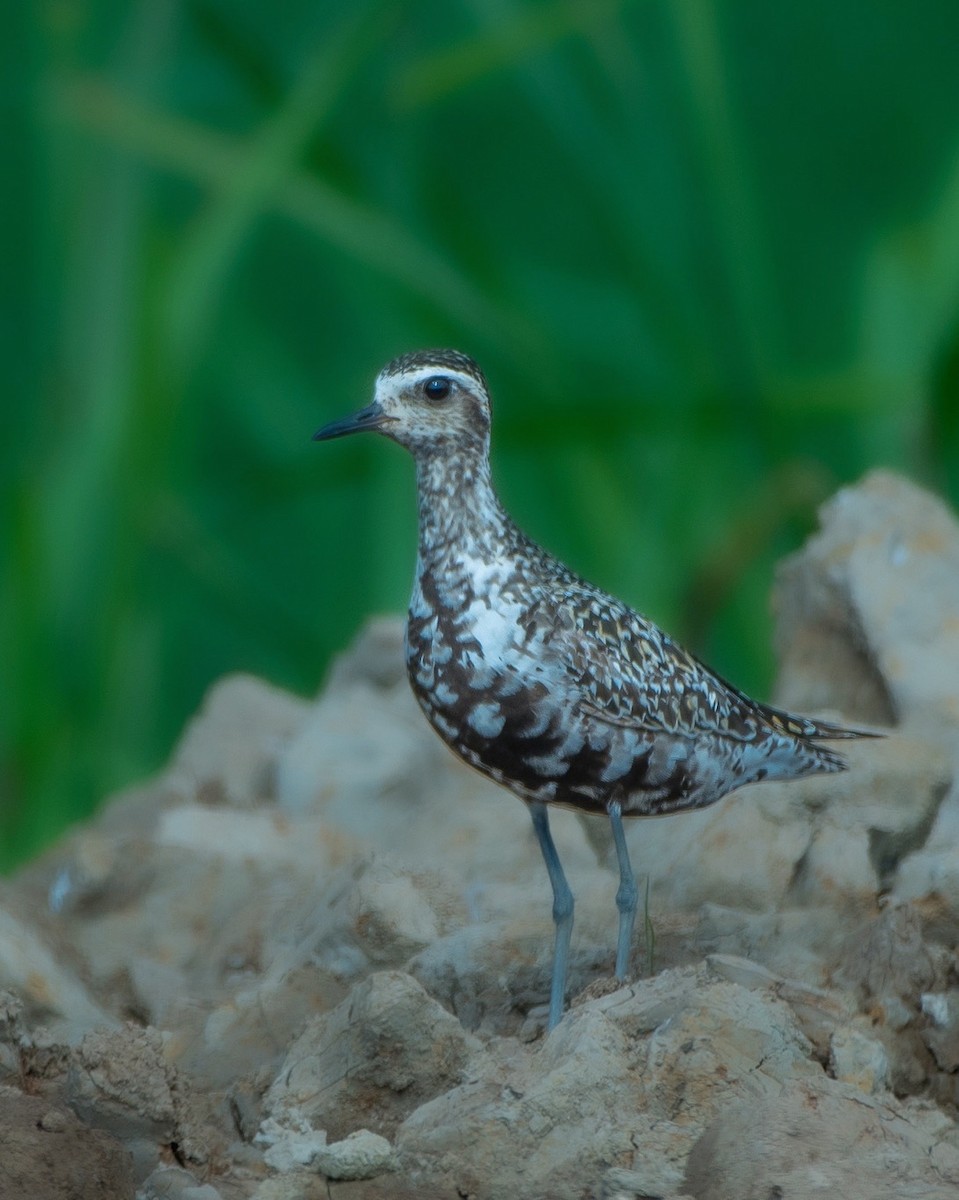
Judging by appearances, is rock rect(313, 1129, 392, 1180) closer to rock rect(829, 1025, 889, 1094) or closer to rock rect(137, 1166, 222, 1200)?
rock rect(137, 1166, 222, 1200)

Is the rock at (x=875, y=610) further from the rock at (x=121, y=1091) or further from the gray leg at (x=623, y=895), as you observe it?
the rock at (x=121, y=1091)

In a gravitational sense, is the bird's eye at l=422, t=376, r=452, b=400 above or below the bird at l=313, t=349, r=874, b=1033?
above

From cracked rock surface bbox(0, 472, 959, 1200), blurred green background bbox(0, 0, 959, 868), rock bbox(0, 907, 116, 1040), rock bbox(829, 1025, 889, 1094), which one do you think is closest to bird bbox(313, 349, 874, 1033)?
cracked rock surface bbox(0, 472, 959, 1200)

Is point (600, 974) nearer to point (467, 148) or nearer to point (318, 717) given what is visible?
point (318, 717)

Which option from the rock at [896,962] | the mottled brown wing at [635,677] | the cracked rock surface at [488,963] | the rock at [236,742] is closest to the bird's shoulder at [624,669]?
the mottled brown wing at [635,677]

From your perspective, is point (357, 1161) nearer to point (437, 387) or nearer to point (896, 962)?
point (896, 962)

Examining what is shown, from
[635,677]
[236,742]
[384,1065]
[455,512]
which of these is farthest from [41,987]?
[236,742]
